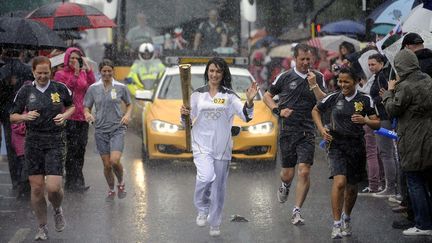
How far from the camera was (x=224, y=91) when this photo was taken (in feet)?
32.7

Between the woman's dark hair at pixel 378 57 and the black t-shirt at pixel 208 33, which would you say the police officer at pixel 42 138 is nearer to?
the woman's dark hair at pixel 378 57

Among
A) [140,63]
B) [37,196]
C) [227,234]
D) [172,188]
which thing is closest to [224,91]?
[227,234]

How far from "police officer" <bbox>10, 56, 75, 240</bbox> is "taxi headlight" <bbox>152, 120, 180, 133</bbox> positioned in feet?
17.7

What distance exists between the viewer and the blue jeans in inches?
386

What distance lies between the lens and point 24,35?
1195 cm

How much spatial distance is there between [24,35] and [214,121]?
330 centimetres

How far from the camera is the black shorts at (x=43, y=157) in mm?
9742

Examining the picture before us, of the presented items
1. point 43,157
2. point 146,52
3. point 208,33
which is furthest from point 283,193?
point 208,33

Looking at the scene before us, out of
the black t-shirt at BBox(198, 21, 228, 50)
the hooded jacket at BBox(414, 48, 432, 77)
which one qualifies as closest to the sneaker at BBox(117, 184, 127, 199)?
the hooded jacket at BBox(414, 48, 432, 77)

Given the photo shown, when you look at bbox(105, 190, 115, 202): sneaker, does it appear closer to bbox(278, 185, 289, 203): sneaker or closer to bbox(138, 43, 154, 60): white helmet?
bbox(278, 185, 289, 203): sneaker

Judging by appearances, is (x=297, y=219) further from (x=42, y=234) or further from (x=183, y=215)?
(x=42, y=234)

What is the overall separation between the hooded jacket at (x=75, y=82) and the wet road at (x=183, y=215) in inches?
44.4

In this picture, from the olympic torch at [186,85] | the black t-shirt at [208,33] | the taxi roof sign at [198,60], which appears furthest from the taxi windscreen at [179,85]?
the olympic torch at [186,85]

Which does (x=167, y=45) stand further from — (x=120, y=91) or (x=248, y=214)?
(x=248, y=214)
